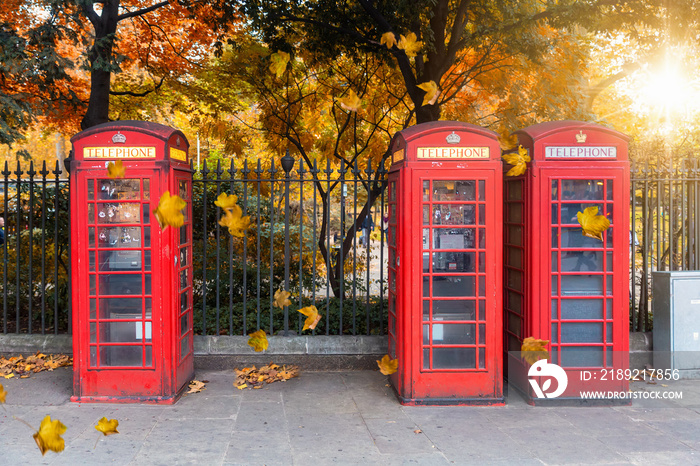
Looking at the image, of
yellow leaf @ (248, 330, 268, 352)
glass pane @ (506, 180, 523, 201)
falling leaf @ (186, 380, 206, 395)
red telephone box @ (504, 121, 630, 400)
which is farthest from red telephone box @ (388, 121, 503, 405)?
falling leaf @ (186, 380, 206, 395)

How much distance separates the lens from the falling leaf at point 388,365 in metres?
5.77

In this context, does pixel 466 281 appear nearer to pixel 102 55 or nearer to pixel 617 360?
pixel 617 360

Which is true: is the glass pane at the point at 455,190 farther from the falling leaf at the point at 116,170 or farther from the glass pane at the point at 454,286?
the falling leaf at the point at 116,170

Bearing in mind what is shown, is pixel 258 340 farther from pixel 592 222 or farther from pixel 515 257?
pixel 592 222

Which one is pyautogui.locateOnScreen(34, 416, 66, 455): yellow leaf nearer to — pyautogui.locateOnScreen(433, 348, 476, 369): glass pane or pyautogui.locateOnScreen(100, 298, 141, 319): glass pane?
pyautogui.locateOnScreen(100, 298, 141, 319): glass pane

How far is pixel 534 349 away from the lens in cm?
546

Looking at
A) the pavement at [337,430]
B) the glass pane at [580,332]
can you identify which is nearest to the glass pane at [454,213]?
the glass pane at [580,332]

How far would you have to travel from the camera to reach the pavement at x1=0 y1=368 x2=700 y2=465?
4.25 m

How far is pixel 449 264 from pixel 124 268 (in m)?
3.15

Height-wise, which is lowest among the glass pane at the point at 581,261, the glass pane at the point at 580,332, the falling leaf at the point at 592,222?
the glass pane at the point at 580,332

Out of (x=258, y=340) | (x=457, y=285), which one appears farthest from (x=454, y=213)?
(x=258, y=340)

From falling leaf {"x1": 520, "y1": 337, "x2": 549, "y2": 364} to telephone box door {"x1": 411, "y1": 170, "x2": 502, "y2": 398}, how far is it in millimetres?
287

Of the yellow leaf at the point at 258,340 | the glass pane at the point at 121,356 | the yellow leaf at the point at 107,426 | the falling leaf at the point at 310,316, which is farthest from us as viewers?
the falling leaf at the point at 310,316

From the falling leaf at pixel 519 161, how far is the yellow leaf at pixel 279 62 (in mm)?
4827
